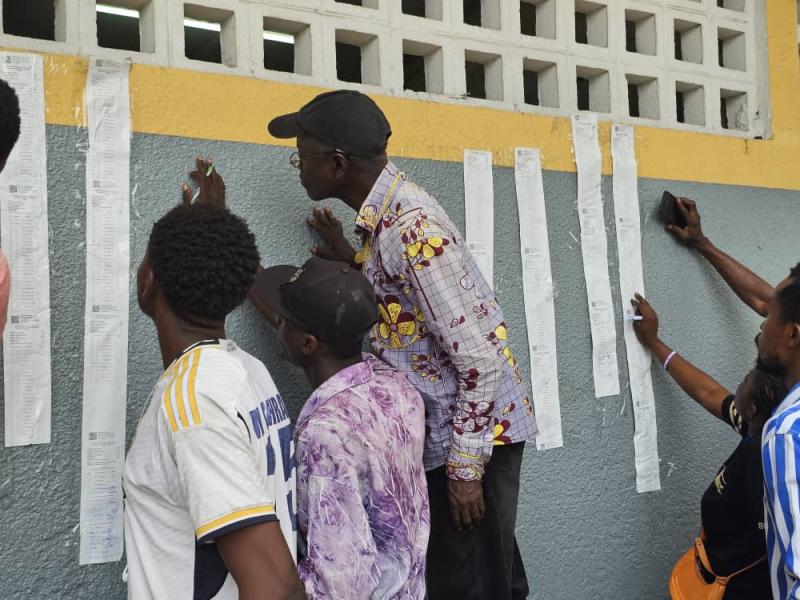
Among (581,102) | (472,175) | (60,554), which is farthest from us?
(581,102)

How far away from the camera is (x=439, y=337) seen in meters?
2.19

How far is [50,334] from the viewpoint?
7.21ft

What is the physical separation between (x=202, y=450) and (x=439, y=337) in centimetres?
88

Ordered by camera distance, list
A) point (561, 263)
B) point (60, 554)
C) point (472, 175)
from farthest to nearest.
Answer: point (561, 263) < point (472, 175) < point (60, 554)

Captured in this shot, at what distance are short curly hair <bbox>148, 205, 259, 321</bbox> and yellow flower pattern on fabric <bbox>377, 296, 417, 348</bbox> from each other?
0.66 metres

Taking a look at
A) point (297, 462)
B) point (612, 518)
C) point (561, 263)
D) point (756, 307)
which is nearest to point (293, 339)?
point (297, 462)

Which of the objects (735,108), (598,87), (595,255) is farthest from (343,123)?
(735,108)

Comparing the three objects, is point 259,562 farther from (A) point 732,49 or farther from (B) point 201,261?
(A) point 732,49

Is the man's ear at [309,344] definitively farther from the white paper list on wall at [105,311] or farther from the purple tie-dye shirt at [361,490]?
the white paper list on wall at [105,311]

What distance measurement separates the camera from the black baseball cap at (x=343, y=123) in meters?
2.19

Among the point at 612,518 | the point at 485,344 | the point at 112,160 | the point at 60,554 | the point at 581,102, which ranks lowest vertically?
the point at 612,518

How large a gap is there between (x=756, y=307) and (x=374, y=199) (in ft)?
6.29

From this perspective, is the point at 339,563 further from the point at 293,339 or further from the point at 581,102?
the point at 581,102

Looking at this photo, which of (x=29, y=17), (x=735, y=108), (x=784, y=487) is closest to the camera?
(x=784, y=487)
